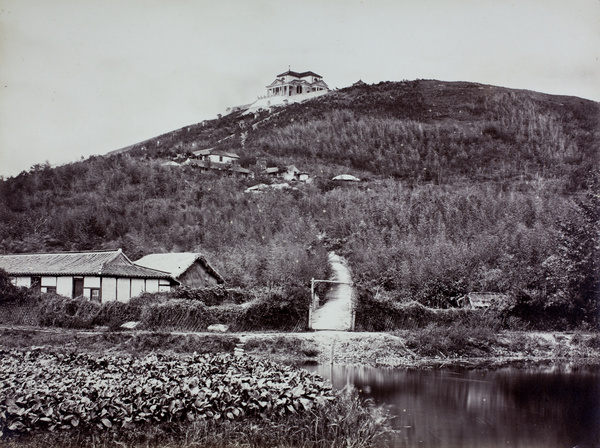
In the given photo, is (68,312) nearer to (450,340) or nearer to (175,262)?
(175,262)

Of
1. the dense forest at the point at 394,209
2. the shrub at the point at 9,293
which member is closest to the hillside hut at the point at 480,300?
the dense forest at the point at 394,209

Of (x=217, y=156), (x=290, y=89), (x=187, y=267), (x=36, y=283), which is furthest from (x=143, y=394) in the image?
(x=290, y=89)

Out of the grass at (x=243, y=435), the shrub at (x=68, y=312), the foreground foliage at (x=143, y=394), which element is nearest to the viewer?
the grass at (x=243, y=435)

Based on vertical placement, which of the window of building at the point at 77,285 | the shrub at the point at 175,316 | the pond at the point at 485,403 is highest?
the window of building at the point at 77,285

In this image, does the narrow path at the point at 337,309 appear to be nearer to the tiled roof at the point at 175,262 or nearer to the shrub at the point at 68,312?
the tiled roof at the point at 175,262

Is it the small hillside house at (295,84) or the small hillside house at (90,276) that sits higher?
the small hillside house at (295,84)

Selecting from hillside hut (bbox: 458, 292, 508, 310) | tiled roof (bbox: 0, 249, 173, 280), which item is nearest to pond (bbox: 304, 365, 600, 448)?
hillside hut (bbox: 458, 292, 508, 310)

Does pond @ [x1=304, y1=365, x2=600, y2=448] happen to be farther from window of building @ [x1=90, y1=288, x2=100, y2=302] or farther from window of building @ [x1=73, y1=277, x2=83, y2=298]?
window of building @ [x1=73, y1=277, x2=83, y2=298]

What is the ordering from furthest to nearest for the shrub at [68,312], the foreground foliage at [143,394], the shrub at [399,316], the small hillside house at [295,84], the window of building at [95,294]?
the small hillside house at [295,84], the window of building at [95,294], the shrub at [399,316], the shrub at [68,312], the foreground foliage at [143,394]
